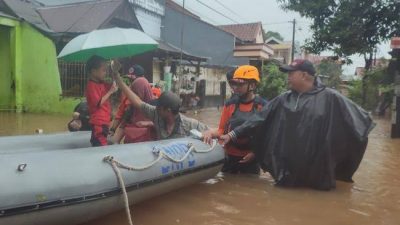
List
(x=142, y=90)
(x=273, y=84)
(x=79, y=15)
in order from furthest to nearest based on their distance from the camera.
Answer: (x=273, y=84)
(x=79, y=15)
(x=142, y=90)

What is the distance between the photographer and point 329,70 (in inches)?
1505

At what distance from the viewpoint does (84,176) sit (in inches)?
127

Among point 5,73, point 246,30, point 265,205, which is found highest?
point 246,30

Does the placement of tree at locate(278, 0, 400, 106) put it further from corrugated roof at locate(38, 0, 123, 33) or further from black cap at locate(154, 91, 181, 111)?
black cap at locate(154, 91, 181, 111)

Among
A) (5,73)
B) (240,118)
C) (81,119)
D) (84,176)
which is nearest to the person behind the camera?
(84,176)

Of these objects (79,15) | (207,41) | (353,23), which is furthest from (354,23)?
(207,41)

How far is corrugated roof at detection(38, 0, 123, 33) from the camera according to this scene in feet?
42.4

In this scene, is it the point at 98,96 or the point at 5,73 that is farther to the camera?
the point at 5,73

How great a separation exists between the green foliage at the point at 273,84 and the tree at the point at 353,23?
2.14 metres

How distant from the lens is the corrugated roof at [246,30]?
3152cm

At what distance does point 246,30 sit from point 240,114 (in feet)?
93.5

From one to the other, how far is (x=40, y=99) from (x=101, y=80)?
957 centimetres

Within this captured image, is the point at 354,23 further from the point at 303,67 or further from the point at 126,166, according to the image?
the point at 126,166

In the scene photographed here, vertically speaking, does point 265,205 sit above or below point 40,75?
below
